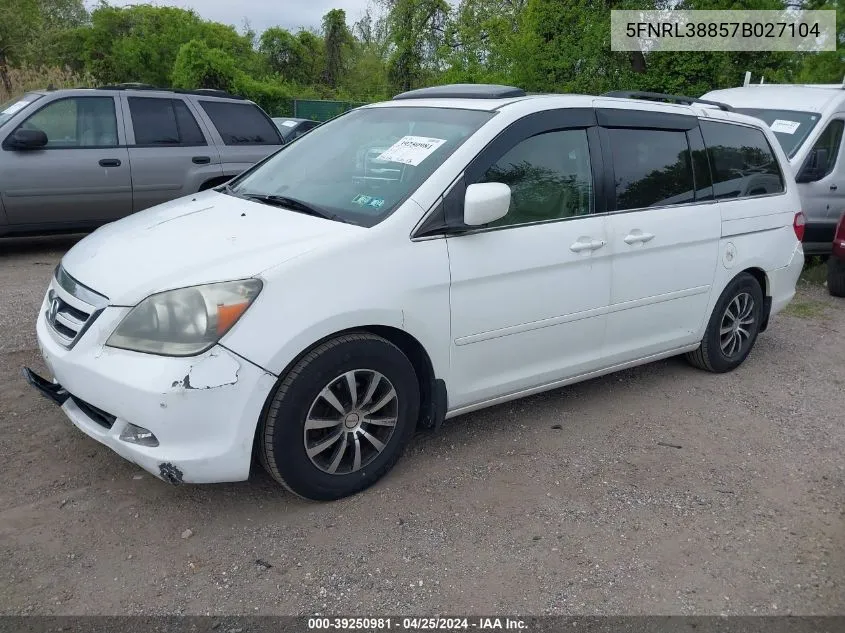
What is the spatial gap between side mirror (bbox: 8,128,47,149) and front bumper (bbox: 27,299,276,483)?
5.06m

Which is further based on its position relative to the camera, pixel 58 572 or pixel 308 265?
pixel 308 265

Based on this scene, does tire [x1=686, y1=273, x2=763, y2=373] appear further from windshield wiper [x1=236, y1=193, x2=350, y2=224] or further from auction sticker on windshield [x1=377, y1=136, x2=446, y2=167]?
windshield wiper [x1=236, y1=193, x2=350, y2=224]

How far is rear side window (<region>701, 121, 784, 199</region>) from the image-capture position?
15.8 ft

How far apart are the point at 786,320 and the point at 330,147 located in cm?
486

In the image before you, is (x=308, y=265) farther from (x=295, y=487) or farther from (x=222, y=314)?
(x=295, y=487)

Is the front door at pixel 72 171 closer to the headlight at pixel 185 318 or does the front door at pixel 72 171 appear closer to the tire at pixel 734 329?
the headlight at pixel 185 318

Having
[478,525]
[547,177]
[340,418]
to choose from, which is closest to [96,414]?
[340,418]

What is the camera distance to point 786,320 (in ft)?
22.5

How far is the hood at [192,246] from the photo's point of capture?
2994mm

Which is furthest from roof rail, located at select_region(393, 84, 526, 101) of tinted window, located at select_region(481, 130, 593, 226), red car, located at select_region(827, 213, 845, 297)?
red car, located at select_region(827, 213, 845, 297)

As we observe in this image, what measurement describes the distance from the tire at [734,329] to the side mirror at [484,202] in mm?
2233

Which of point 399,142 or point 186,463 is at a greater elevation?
point 399,142

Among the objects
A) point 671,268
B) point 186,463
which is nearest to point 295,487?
point 186,463

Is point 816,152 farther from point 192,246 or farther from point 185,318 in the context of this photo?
point 185,318
